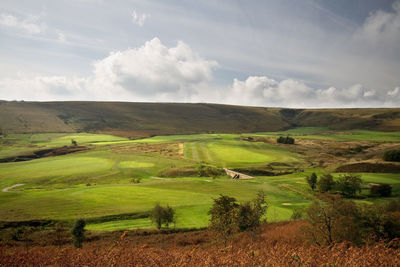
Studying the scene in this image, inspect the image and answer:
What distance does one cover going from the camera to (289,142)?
16425 centimetres

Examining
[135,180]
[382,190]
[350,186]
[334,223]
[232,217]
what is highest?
[334,223]

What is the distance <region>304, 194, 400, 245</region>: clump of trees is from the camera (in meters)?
25.6

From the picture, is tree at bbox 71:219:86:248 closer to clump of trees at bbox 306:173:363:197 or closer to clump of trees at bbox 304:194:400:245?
clump of trees at bbox 304:194:400:245

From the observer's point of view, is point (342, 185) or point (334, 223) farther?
point (342, 185)

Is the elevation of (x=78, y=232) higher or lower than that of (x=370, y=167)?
higher

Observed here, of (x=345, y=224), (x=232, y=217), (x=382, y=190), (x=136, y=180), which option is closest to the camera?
(x=345, y=224)

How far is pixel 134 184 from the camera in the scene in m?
79.8

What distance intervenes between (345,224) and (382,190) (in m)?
54.9

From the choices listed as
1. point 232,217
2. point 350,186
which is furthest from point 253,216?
point 350,186

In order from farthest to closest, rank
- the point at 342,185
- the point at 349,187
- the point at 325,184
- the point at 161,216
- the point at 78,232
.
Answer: the point at 325,184 < the point at 342,185 < the point at 349,187 < the point at 161,216 < the point at 78,232

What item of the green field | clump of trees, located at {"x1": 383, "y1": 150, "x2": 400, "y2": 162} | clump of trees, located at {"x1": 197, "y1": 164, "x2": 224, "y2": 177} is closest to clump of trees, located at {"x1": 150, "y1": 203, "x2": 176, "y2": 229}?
the green field

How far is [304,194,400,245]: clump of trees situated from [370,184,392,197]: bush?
47.9m

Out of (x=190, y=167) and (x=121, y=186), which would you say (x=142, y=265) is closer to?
(x=121, y=186)

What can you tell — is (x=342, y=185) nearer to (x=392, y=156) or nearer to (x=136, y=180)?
(x=392, y=156)
